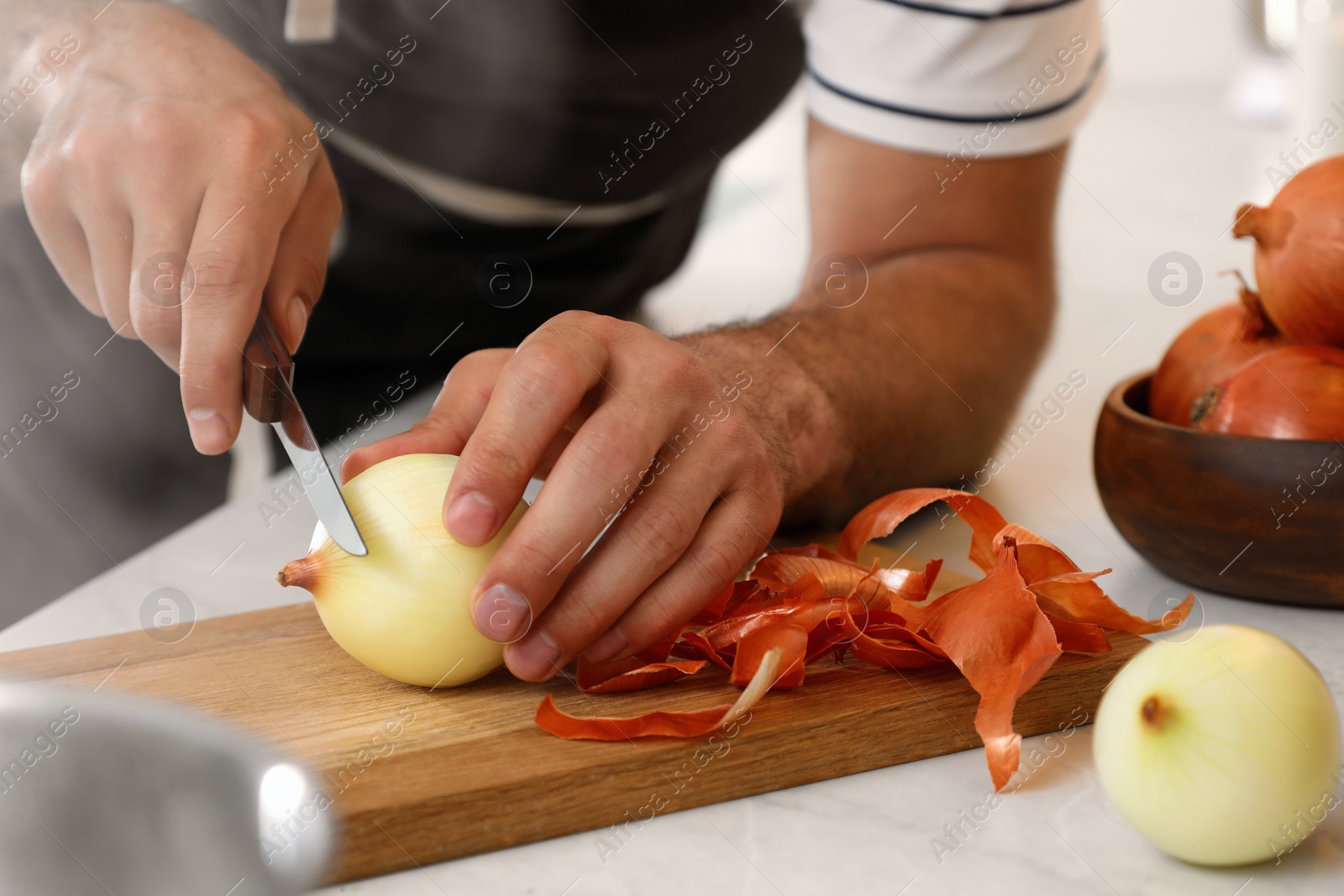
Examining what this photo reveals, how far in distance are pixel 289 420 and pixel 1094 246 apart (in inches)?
79.8

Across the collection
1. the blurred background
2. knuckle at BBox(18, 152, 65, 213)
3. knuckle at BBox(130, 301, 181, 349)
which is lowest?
the blurred background

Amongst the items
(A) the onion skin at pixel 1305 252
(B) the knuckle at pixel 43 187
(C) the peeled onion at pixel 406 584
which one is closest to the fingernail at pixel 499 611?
(C) the peeled onion at pixel 406 584

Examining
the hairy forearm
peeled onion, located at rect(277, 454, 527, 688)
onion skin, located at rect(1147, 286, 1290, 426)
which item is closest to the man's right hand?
peeled onion, located at rect(277, 454, 527, 688)

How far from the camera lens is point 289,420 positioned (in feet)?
2.00

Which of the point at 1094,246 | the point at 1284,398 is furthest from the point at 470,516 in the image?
the point at 1094,246

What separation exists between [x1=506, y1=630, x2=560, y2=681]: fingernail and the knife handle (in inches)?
8.0

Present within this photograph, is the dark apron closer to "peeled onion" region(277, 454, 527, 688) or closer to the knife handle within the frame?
the knife handle

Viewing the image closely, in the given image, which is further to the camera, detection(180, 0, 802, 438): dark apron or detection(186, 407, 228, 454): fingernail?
detection(180, 0, 802, 438): dark apron

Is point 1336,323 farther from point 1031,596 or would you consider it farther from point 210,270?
Result: point 210,270

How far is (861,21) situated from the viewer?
44.1 inches

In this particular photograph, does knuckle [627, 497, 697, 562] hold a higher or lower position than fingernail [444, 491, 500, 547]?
lower

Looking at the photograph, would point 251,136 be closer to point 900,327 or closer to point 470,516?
point 470,516

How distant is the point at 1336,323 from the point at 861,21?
24.3 inches

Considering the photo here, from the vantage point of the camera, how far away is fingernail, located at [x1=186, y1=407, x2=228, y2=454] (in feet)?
2.01
